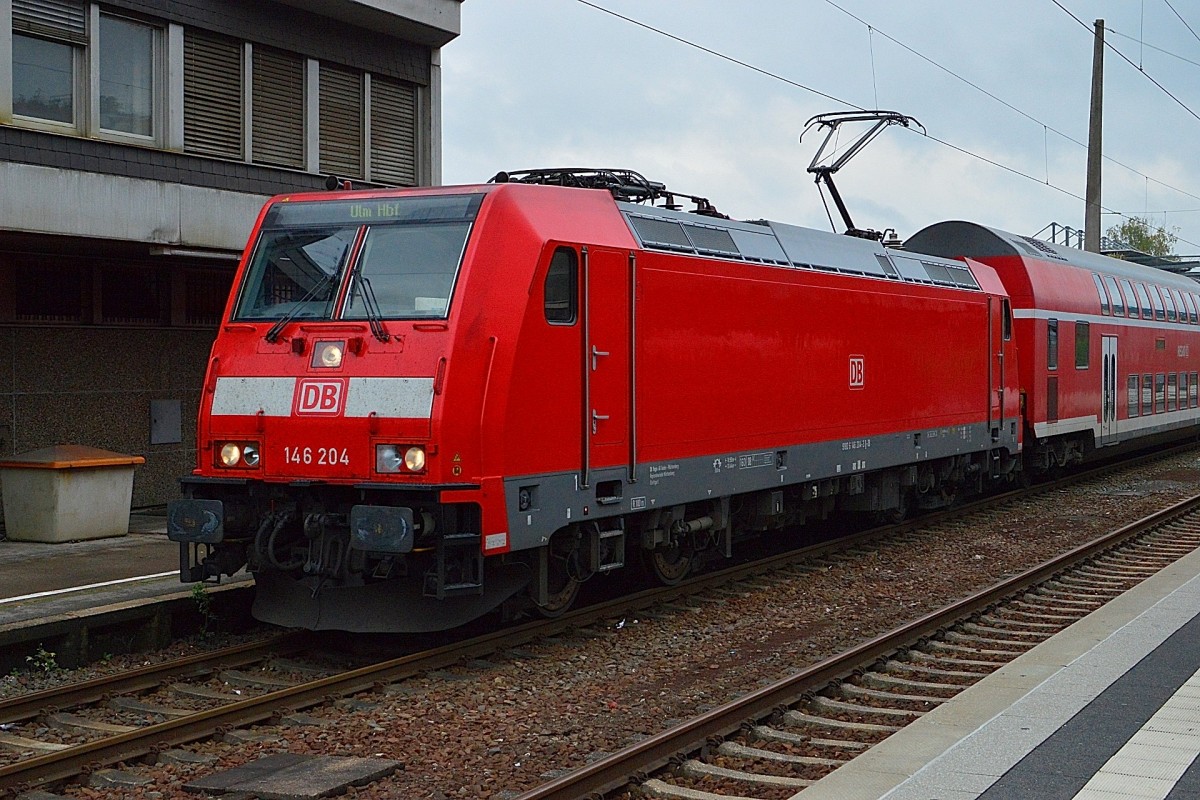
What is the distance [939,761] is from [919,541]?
931cm

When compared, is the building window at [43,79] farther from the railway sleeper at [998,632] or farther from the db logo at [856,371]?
the railway sleeper at [998,632]

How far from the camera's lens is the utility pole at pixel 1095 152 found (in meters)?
29.7

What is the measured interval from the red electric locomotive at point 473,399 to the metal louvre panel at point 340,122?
6122 millimetres

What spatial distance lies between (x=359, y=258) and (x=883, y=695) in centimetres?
463

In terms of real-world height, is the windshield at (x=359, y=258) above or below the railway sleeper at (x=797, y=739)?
above

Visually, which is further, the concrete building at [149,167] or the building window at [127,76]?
the building window at [127,76]

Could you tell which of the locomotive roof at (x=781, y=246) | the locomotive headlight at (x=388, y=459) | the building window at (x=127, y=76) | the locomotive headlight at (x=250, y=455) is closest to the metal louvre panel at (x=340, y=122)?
the building window at (x=127, y=76)

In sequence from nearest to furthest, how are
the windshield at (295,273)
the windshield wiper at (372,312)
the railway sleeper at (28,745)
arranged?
the railway sleeper at (28,745) → the windshield wiper at (372,312) → the windshield at (295,273)

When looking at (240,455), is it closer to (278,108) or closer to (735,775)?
(735,775)

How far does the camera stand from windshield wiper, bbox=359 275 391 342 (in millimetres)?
8969


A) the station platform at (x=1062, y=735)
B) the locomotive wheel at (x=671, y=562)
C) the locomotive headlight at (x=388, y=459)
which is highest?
the locomotive headlight at (x=388, y=459)

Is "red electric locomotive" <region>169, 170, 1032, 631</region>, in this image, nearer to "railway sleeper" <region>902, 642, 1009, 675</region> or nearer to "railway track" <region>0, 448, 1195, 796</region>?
"railway track" <region>0, 448, 1195, 796</region>

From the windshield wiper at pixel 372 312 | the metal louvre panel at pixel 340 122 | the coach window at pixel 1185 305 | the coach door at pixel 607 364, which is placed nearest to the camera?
the windshield wiper at pixel 372 312

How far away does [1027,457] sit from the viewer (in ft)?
69.6
